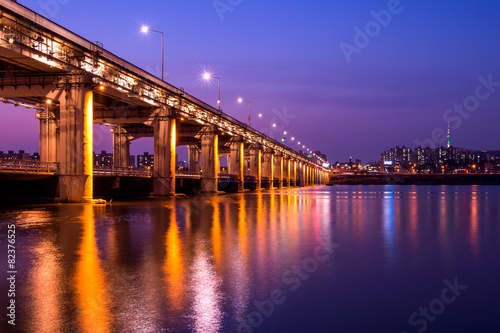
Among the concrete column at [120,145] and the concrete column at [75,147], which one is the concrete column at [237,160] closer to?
the concrete column at [120,145]

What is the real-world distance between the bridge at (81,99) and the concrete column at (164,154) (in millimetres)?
113

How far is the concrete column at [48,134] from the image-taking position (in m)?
50.9

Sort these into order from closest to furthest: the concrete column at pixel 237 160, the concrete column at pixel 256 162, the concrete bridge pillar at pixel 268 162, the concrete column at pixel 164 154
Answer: the concrete column at pixel 164 154 → the concrete column at pixel 237 160 → the concrete column at pixel 256 162 → the concrete bridge pillar at pixel 268 162

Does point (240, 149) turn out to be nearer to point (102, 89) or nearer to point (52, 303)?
point (102, 89)

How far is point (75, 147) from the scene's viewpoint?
33.7 m

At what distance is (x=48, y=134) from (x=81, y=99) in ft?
65.8

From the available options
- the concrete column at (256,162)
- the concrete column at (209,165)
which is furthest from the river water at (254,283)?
the concrete column at (256,162)

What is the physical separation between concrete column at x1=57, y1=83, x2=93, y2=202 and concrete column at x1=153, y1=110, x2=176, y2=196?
16930 millimetres

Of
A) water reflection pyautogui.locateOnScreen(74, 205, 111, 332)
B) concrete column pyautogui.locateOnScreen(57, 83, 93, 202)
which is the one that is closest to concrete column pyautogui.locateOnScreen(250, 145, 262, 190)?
concrete column pyautogui.locateOnScreen(57, 83, 93, 202)

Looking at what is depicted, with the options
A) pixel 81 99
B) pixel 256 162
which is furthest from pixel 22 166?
pixel 256 162

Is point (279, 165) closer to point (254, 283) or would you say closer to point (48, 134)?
point (48, 134)

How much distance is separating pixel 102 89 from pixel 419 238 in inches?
1215

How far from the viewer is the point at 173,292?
7.43 meters

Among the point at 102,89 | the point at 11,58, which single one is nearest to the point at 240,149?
the point at 102,89
